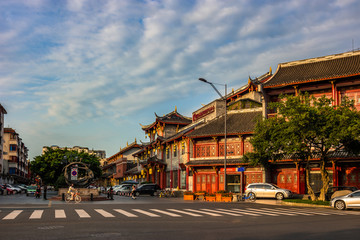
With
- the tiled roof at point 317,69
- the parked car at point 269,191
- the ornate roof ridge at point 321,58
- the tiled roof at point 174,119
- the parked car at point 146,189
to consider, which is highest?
the ornate roof ridge at point 321,58

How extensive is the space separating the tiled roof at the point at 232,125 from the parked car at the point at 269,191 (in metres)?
7.70

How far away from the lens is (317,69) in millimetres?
42469

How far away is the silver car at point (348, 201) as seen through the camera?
26.0 metres

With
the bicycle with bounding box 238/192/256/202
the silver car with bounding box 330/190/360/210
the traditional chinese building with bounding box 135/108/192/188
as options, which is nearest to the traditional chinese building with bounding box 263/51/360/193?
the bicycle with bounding box 238/192/256/202

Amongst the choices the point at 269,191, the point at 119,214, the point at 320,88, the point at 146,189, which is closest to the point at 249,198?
the point at 269,191

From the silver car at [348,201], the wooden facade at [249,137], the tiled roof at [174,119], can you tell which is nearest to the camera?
the silver car at [348,201]

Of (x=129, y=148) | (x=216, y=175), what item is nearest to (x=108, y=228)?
(x=216, y=175)

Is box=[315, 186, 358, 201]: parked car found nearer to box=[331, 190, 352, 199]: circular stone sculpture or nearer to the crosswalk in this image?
box=[331, 190, 352, 199]: circular stone sculpture

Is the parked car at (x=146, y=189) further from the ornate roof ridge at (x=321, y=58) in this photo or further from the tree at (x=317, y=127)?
the tree at (x=317, y=127)

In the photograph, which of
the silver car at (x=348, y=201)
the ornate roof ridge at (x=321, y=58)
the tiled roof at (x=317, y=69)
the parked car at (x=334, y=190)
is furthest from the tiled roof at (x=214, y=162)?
the silver car at (x=348, y=201)

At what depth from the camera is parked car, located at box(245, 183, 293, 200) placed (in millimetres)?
37875

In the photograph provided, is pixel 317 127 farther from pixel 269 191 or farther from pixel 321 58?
pixel 321 58

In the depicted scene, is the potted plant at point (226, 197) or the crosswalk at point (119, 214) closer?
the crosswalk at point (119, 214)

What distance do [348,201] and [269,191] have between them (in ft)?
40.7
